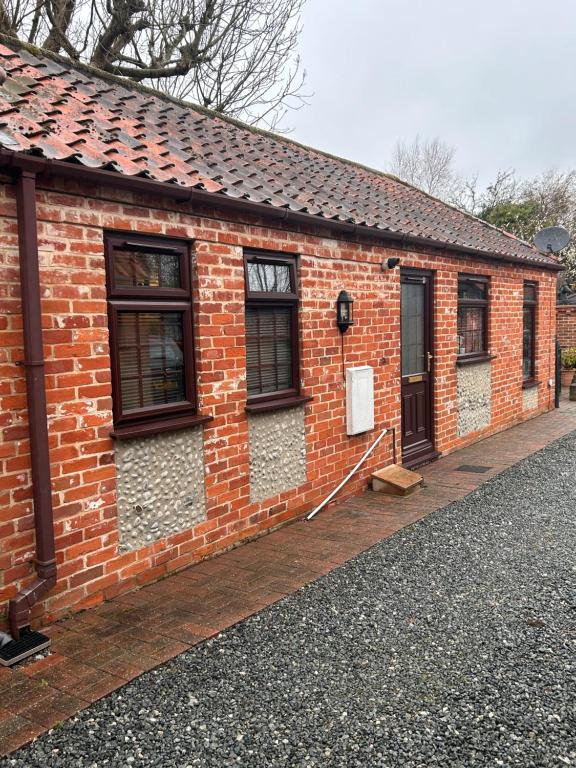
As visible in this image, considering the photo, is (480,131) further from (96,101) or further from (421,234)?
(96,101)

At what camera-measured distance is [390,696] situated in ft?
9.35

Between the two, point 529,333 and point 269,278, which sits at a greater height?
point 269,278

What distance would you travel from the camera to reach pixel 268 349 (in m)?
5.48

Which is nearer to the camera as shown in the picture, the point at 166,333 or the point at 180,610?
the point at 180,610

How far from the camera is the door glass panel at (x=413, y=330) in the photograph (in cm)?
764

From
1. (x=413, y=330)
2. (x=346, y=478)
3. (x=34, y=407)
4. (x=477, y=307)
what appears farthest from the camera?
(x=477, y=307)

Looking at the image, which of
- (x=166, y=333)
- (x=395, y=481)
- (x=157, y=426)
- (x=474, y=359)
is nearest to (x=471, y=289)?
(x=474, y=359)

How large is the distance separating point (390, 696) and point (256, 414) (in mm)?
2766

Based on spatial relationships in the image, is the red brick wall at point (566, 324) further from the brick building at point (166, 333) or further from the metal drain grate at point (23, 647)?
the metal drain grate at point (23, 647)

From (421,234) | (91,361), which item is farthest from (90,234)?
(421,234)

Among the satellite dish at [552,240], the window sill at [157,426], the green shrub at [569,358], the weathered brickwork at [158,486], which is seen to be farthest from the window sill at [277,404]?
the green shrub at [569,358]

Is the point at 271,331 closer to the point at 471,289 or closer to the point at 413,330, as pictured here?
the point at 413,330

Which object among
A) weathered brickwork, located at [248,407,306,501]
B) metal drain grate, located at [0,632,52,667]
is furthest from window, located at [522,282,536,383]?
metal drain grate, located at [0,632,52,667]

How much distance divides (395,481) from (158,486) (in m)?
3.11
